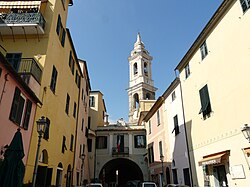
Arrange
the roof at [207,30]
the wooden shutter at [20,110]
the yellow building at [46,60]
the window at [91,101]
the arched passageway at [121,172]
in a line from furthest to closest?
the arched passageway at [121,172] < the window at [91,101] < the yellow building at [46,60] < the roof at [207,30] < the wooden shutter at [20,110]

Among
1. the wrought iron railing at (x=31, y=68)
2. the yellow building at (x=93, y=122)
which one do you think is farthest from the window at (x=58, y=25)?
the yellow building at (x=93, y=122)

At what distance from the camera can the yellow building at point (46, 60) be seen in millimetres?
12023

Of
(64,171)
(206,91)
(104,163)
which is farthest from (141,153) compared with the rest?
Answer: (206,91)

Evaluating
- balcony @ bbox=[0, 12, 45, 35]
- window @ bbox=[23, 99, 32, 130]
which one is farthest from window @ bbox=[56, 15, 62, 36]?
window @ bbox=[23, 99, 32, 130]

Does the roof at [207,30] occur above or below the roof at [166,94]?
above

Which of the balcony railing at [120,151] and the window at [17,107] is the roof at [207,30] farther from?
the balcony railing at [120,151]

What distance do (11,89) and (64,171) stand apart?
9.78 meters

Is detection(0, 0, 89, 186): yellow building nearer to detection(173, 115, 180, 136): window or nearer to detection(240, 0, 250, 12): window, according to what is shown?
detection(173, 115, 180, 136): window

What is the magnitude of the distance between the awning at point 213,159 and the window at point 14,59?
11.8m

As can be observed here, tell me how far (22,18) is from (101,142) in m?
21.2

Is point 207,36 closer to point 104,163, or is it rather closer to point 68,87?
point 68,87

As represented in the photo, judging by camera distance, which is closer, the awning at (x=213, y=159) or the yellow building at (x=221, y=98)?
the yellow building at (x=221, y=98)

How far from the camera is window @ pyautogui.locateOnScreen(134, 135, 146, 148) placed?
98.7 feet

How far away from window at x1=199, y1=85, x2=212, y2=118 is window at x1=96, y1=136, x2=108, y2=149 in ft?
64.3
